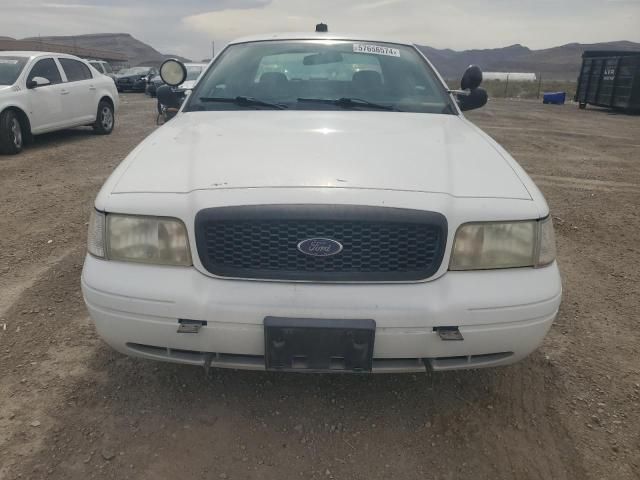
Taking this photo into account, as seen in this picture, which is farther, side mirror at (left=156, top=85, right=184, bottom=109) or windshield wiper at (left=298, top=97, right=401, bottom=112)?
side mirror at (left=156, top=85, right=184, bottom=109)

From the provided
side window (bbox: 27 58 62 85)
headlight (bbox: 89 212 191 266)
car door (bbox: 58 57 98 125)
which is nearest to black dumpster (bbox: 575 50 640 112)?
car door (bbox: 58 57 98 125)

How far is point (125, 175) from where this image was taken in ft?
7.22

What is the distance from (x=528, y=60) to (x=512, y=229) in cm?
15617

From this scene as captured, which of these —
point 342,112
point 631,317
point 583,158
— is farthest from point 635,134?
point 342,112

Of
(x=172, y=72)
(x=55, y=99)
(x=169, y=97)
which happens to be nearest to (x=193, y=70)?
(x=55, y=99)

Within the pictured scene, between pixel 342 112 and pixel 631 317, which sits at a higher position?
pixel 342 112

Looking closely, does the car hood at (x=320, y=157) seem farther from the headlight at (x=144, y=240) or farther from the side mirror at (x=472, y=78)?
the side mirror at (x=472, y=78)

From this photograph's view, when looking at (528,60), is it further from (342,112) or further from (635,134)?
(342,112)

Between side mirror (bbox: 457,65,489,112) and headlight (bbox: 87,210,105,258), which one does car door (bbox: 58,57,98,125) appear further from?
headlight (bbox: 87,210,105,258)

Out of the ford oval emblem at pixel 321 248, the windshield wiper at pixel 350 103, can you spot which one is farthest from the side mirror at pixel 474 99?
the ford oval emblem at pixel 321 248

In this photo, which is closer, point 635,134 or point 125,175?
point 125,175

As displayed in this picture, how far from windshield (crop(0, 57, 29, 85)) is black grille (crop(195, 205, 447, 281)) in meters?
8.14

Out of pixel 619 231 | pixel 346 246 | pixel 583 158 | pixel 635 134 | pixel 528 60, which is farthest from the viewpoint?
pixel 528 60

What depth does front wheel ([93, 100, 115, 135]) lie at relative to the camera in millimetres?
10508
